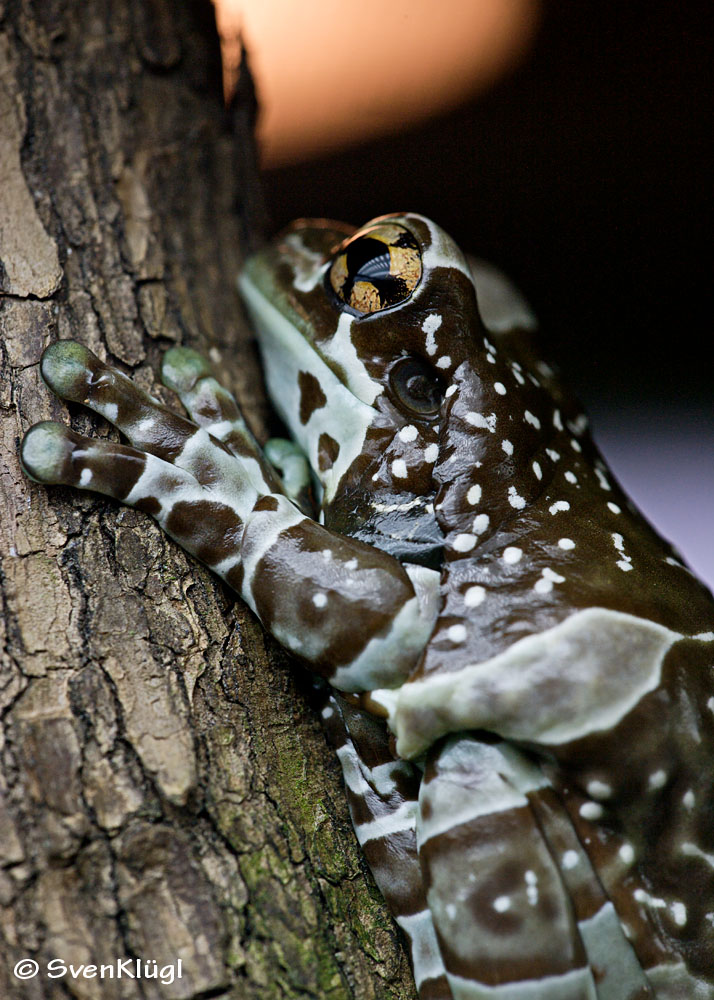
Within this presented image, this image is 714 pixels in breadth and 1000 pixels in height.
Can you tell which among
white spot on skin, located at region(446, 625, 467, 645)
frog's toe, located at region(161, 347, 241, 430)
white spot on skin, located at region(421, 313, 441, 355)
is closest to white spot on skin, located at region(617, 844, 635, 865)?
white spot on skin, located at region(446, 625, 467, 645)

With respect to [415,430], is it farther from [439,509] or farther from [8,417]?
[8,417]

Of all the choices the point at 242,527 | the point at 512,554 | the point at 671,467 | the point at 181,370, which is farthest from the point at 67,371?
the point at 671,467

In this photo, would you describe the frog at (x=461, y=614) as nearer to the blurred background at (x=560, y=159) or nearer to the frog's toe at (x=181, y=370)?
the frog's toe at (x=181, y=370)

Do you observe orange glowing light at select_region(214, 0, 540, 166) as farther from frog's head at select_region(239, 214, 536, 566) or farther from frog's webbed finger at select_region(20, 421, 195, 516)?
frog's webbed finger at select_region(20, 421, 195, 516)

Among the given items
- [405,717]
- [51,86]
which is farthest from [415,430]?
[51,86]

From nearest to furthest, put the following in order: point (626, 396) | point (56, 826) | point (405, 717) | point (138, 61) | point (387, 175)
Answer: point (56, 826), point (405, 717), point (138, 61), point (387, 175), point (626, 396)

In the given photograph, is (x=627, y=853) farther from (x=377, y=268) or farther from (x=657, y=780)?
(x=377, y=268)
